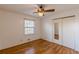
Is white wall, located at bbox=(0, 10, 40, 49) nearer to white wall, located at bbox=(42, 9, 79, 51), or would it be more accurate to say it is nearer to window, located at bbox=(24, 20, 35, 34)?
window, located at bbox=(24, 20, 35, 34)

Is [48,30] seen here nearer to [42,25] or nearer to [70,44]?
[42,25]

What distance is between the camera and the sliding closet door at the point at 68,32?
13.9 feet

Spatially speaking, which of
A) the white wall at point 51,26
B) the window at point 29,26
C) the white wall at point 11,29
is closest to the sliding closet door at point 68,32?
the white wall at point 51,26

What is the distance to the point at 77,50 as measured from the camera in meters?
3.88

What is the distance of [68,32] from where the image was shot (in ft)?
14.8

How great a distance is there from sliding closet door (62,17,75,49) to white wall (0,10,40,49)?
9.03 feet

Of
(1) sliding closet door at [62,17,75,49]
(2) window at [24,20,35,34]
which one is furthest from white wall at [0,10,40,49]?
(1) sliding closet door at [62,17,75,49]

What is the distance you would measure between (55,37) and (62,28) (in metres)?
1.01

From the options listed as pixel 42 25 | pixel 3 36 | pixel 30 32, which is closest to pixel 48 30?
pixel 42 25

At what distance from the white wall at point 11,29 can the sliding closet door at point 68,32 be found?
275cm

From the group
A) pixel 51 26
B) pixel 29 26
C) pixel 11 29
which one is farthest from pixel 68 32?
pixel 11 29

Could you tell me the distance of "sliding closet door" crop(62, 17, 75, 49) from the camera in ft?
13.9

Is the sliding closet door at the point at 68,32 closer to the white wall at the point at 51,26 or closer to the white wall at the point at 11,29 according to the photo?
the white wall at the point at 51,26
